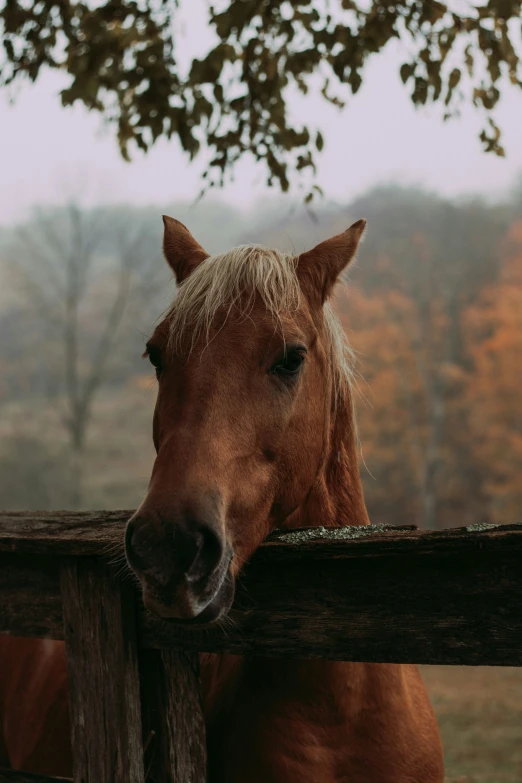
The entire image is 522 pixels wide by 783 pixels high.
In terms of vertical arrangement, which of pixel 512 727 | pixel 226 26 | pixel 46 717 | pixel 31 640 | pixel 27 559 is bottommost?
pixel 512 727

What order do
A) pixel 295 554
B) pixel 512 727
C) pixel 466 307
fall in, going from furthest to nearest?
pixel 466 307
pixel 512 727
pixel 295 554

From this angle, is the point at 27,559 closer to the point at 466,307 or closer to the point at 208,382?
the point at 208,382

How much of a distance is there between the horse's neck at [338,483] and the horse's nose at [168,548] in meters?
0.83

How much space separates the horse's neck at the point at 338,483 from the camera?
270 centimetres

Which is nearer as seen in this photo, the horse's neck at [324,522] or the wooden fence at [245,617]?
the wooden fence at [245,617]

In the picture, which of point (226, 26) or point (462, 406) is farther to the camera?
point (462, 406)

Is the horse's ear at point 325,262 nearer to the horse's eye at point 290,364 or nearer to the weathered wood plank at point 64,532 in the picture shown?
the horse's eye at point 290,364

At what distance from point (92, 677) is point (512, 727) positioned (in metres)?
8.60

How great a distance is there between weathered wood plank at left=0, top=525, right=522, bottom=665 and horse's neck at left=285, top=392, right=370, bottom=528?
17.4 inches

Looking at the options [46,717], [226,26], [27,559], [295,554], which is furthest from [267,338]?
[226,26]

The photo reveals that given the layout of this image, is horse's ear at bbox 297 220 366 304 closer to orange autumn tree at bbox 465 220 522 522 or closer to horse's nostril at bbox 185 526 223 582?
horse's nostril at bbox 185 526 223 582

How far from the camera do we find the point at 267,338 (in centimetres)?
237

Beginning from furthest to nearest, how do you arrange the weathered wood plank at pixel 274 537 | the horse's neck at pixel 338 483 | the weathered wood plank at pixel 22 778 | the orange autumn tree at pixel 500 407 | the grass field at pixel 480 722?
the orange autumn tree at pixel 500 407 < the grass field at pixel 480 722 < the horse's neck at pixel 338 483 < the weathered wood plank at pixel 22 778 < the weathered wood plank at pixel 274 537

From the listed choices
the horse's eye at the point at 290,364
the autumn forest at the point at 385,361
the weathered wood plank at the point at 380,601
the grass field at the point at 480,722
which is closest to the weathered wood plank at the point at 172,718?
the weathered wood plank at the point at 380,601
